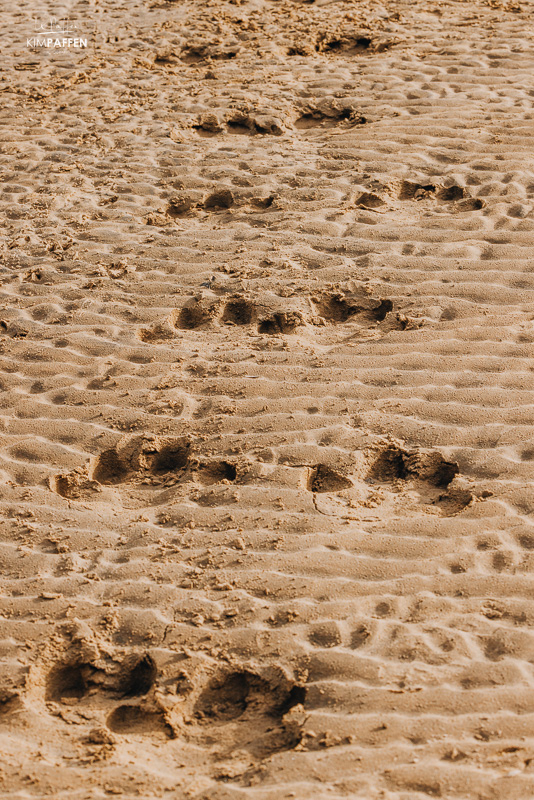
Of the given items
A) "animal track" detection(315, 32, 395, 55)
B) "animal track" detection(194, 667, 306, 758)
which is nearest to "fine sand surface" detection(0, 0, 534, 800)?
"animal track" detection(194, 667, 306, 758)

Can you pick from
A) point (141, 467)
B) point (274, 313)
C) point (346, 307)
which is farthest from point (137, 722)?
point (346, 307)

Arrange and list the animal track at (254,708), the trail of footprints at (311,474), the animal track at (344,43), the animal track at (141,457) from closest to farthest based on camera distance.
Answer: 1. the animal track at (254,708)
2. the trail of footprints at (311,474)
3. the animal track at (141,457)
4. the animal track at (344,43)

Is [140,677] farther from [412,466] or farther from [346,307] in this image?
[346,307]

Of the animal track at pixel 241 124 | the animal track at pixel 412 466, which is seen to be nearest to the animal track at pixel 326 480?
the animal track at pixel 412 466

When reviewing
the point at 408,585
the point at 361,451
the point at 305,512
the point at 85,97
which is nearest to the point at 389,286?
the point at 361,451

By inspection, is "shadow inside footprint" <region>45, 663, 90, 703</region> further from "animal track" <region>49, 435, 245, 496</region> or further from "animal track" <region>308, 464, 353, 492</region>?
"animal track" <region>308, 464, 353, 492</region>

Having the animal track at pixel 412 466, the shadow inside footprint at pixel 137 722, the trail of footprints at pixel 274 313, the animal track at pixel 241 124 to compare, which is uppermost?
the animal track at pixel 241 124

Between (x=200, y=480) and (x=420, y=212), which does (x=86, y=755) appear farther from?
(x=420, y=212)

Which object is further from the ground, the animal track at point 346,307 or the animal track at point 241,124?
the animal track at point 241,124

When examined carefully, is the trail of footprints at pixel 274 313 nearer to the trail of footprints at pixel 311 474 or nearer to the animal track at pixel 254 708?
the trail of footprints at pixel 311 474
